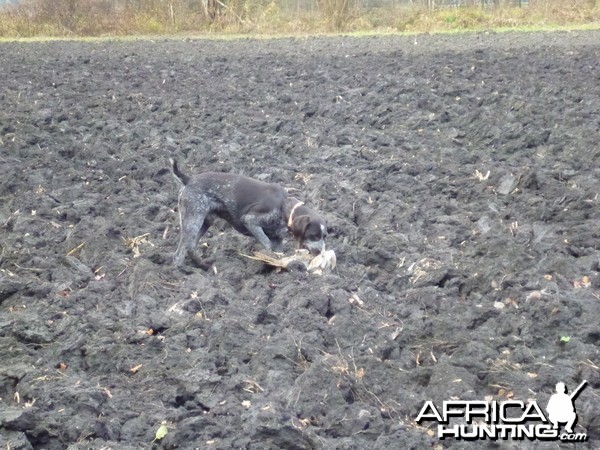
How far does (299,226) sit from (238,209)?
2.26 feet

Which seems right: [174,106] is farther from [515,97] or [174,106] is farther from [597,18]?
[597,18]

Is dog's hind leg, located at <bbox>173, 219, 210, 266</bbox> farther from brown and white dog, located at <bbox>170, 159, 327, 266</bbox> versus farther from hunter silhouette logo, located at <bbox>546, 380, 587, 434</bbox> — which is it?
hunter silhouette logo, located at <bbox>546, 380, 587, 434</bbox>

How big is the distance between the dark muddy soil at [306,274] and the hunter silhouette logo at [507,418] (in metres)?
0.08

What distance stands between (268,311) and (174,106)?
9.62m

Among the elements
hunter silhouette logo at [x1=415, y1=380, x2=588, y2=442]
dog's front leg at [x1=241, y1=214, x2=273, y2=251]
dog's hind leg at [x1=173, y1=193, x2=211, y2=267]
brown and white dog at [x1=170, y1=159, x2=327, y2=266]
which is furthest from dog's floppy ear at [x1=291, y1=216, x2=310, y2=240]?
hunter silhouette logo at [x1=415, y1=380, x2=588, y2=442]

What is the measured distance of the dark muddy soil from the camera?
576cm

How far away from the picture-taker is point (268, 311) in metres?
7.39

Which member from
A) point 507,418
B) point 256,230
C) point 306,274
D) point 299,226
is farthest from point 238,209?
point 507,418

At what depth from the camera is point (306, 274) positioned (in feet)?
27.3

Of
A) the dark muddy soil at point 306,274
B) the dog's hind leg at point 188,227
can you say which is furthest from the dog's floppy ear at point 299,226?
the dog's hind leg at point 188,227

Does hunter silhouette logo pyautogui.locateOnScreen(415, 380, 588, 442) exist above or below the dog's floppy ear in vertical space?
below

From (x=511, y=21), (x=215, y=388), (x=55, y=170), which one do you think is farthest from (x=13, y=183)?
(x=511, y=21)

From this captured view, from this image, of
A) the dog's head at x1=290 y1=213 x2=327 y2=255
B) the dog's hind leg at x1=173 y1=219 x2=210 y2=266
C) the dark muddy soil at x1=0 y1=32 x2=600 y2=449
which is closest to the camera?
the dark muddy soil at x1=0 y1=32 x2=600 y2=449

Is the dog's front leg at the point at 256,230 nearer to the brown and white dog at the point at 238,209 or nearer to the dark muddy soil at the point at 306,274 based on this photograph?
the brown and white dog at the point at 238,209
